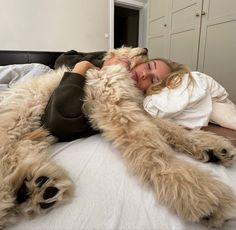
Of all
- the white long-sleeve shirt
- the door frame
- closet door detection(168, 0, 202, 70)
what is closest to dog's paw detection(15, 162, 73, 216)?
the white long-sleeve shirt

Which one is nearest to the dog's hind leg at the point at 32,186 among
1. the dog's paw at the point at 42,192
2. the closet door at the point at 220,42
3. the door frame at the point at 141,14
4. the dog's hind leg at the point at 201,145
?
the dog's paw at the point at 42,192

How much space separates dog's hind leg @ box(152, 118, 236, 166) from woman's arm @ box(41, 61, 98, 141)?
28cm

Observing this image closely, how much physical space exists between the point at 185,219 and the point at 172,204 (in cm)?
3

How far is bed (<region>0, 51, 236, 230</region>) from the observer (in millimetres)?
406

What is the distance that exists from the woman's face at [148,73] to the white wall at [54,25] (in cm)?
246

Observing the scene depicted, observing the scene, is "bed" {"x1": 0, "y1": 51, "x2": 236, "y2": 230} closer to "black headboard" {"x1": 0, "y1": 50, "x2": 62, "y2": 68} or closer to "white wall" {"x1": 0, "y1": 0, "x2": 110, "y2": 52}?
"black headboard" {"x1": 0, "y1": 50, "x2": 62, "y2": 68}

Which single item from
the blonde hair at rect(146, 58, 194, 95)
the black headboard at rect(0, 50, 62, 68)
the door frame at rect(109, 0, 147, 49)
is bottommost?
the blonde hair at rect(146, 58, 194, 95)

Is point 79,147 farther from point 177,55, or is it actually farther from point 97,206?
point 177,55

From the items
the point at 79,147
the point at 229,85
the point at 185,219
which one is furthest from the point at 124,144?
the point at 229,85

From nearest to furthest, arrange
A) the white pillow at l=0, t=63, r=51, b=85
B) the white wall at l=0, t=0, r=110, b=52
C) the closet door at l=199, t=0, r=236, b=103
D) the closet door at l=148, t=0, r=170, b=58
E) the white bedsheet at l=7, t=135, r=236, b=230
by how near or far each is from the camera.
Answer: the white bedsheet at l=7, t=135, r=236, b=230
the white pillow at l=0, t=63, r=51, b=85
the closet door at l=199, t=0, r=236, b=103
the white wall at l=0, t=0, r=110, b=52
the closet door at l=148, t=0, r=170, b=58

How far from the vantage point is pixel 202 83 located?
0.94 meters

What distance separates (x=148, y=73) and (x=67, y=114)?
0.56m

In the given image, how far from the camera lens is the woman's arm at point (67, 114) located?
2.22 ft

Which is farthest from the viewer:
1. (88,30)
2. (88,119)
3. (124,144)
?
(88,30)
